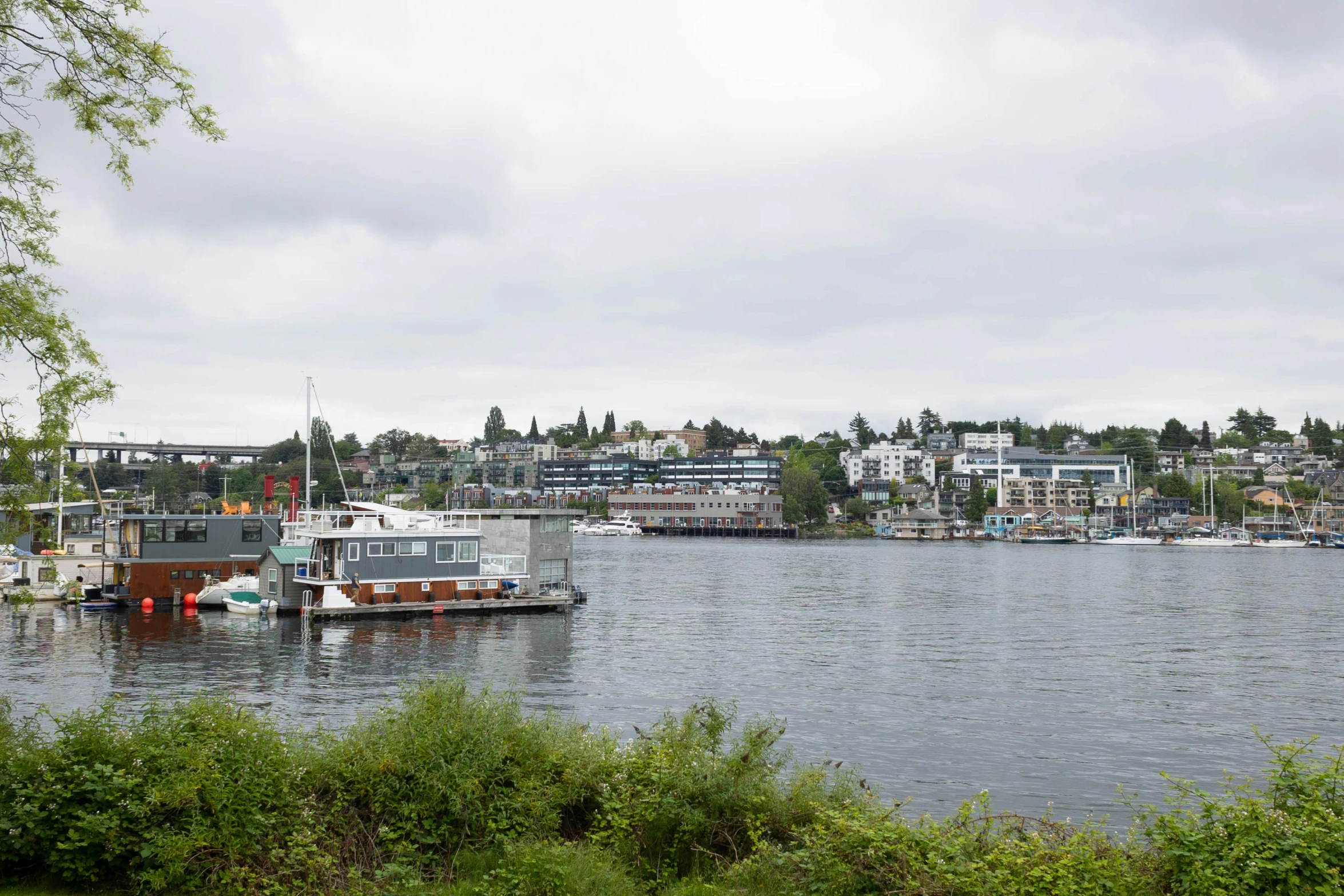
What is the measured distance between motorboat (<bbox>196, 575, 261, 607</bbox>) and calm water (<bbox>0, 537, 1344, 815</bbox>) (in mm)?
2132

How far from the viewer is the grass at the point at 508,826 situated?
9.88 metres

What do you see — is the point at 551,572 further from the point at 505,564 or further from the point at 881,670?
the point at 881,670

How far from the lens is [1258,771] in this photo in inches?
896

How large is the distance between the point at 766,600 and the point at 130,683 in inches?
1735

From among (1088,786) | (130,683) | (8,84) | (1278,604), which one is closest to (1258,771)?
(1088,786)

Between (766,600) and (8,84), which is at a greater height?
(8,84)

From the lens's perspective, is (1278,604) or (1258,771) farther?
(1278,604)

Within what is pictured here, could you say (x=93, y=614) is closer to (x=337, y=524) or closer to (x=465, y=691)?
(x=337, y=524)

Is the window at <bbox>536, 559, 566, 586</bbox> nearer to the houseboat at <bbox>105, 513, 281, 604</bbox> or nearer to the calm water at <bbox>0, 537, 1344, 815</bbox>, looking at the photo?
the calm water at <bbox>0, 537, 1344, 815</bbox>

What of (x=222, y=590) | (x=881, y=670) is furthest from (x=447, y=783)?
(x=222, y=590)

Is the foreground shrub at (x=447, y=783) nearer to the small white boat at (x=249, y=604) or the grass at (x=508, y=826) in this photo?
the grass at (x=508, y=826)

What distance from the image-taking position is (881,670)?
125ft

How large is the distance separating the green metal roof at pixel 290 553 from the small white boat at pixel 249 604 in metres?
2.16

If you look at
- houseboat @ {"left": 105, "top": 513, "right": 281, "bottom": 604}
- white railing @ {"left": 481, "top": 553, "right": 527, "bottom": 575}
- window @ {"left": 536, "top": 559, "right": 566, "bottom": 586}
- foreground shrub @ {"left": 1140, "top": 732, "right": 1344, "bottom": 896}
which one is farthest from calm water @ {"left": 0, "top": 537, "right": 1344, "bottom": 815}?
foreground shrub @ {"left": 1140, "top": 732, "right": 1344, "bottom": 896}
